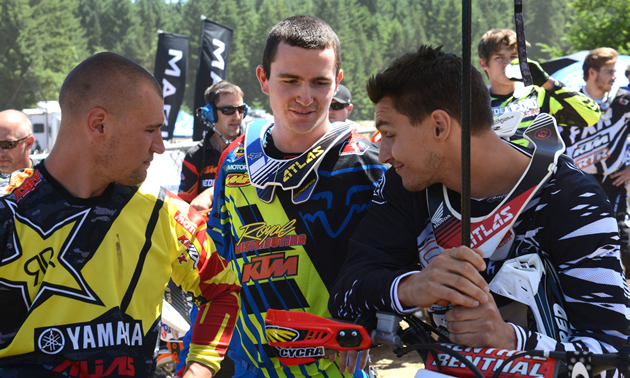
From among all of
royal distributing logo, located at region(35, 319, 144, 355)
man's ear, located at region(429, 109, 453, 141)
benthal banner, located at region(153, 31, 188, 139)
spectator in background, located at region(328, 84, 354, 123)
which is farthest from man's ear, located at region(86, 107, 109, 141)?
benthal banner, located at region(153, 31, 188, 139)

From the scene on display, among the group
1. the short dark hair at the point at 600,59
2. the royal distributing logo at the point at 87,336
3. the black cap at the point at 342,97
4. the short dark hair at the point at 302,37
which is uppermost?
the short dark hair at the point at 302,37

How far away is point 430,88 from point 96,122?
3.83 feet

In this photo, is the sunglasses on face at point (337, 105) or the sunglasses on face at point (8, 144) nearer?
the sunglasses on face at point (8, 144)

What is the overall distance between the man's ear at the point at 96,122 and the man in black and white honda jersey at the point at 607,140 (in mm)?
5872

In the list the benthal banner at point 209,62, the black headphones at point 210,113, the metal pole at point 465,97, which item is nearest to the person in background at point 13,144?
the black headphones at point 210,113

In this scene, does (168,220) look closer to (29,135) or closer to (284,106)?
(284,106)

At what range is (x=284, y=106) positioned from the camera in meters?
2.53

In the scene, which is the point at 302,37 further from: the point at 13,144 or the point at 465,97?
the point at 13,144

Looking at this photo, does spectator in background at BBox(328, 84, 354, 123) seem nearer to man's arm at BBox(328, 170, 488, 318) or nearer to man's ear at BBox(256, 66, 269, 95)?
man's ear at BBox(256, 66, 269, 95)

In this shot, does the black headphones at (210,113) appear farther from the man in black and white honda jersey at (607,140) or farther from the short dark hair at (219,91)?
the man in black and white honda jersey at (607,140)

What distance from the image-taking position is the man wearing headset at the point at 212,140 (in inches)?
217

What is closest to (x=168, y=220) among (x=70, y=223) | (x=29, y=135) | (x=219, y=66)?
(x=70, y=223)

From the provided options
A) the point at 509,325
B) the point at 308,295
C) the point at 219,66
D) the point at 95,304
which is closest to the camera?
the point at 509,325

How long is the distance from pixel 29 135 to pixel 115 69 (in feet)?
10.7
